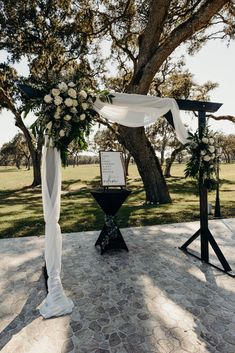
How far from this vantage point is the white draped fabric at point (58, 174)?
4.01 metres

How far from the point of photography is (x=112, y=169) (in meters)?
6.43

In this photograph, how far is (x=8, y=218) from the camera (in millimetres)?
10211

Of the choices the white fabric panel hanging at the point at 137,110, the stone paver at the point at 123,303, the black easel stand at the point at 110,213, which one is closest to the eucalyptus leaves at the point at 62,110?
the white fabric panel hanging at the point at 137,110

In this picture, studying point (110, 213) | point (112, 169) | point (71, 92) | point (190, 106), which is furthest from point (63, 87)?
point (110, 213)

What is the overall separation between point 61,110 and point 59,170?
905 mm

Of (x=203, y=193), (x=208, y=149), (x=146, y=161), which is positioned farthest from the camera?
(x=146, y=161)

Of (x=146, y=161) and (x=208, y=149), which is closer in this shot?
(x=208, y=149)

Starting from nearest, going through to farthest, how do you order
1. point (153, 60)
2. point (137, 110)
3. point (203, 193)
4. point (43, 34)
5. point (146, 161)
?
point (137, 110) → point (203, 193) → point (153, 60) → point (146, 161) → point (43, 34)

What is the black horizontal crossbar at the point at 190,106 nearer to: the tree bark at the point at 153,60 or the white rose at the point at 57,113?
the white rose at the point at 57,113

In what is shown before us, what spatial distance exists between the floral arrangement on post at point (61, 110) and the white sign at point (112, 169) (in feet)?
6.34

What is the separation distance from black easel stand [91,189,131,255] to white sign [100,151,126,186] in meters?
0.27

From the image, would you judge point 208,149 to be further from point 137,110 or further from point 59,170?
point 59,170

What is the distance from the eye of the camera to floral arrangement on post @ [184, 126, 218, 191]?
18.0 feet

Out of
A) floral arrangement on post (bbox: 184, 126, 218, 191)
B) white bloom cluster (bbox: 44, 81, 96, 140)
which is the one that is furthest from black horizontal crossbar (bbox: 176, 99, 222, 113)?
white bloom cluster (bbox: 44, 81, 96, 140)
